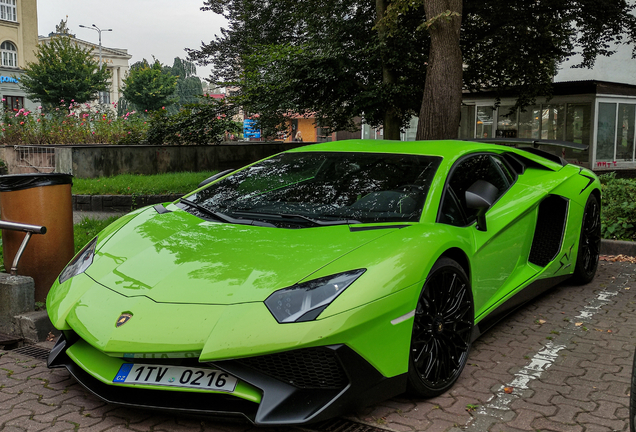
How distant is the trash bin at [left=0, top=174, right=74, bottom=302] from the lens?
447 cm

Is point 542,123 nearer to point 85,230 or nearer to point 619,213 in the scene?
point 619,213

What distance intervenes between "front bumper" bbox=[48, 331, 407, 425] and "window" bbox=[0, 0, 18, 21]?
184 feet

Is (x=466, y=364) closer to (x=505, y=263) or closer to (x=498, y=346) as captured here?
(x=498, y=346)

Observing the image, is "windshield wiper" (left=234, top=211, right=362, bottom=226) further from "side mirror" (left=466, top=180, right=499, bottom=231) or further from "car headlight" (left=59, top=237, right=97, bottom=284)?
"car headlight" (left=59, top=237, right=97, bottom=284)

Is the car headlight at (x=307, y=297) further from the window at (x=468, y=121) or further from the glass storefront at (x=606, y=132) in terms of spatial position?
the window at (x=468, y=121)

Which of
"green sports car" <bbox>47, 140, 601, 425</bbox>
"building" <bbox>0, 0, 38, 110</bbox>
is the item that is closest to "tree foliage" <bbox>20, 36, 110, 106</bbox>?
"building" <bbox>0, 0, 38, 110</bbox>

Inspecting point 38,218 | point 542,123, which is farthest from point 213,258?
point 542,123

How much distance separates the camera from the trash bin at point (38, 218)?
4473 mm

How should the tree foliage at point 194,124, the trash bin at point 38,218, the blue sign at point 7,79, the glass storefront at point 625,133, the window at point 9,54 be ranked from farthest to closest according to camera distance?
the window at point 9,54 → the blue sign at point 7,79 → the glass storefront at point 625,133 → the tree foliage at point 194,124 → the trash bin at point 38,218

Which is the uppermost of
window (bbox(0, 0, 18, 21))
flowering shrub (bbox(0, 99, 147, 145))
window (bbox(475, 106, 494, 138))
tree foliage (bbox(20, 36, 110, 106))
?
window (bbox(0, 0, 18, 21))

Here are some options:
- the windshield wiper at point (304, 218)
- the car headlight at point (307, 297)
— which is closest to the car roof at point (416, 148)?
the windshield wiper at point (304, 218)

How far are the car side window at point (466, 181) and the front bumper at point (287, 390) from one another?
1.22 m

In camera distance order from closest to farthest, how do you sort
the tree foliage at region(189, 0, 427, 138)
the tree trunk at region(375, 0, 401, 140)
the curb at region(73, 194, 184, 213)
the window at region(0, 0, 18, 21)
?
the curb at region(73, 194, 184, 213) < the tree trunk at region(375, 0, 401, 140) < the tree foliage at region(189, 0, 427, 138) < the window at region(0, 0, 18, 21)

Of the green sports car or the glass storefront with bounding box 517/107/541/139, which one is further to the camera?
the glass storefront with bounding box 517/107/541/139
